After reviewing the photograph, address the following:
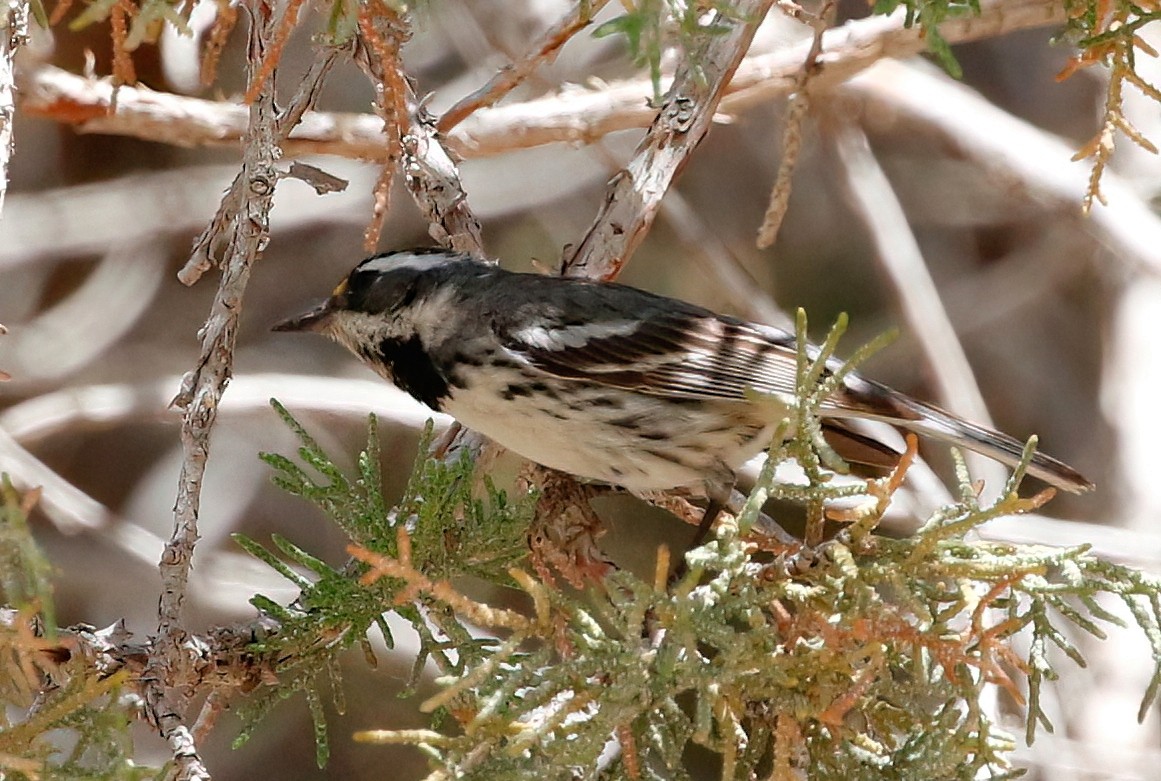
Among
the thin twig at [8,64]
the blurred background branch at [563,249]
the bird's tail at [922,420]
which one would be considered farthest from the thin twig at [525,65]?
the thin twig at [8,64]

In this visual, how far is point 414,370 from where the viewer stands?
9.12 feet

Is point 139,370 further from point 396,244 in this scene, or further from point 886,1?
point 886,1

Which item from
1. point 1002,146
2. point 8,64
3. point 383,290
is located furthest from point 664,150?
point 1002,146

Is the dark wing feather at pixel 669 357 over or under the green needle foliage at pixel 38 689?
over

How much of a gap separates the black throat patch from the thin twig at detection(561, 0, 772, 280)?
50 cm

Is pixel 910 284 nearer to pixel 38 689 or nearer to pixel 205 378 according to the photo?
pixel 205 378

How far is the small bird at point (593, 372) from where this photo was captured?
8.54ft

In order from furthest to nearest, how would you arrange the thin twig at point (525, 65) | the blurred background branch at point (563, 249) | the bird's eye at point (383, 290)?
1. the blurred background branch at point (563, 249)
2. the bird's eye at point (383, 290)
3. the thin twig at point (525, 65)

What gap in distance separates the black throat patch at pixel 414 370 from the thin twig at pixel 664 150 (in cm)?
50

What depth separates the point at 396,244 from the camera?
18.5 ft

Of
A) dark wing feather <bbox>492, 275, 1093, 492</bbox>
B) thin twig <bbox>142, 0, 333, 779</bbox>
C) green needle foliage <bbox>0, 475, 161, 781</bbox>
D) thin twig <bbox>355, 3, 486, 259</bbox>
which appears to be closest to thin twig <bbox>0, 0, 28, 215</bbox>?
thin twig <bbox>142, 0, 333, 779</bbox>

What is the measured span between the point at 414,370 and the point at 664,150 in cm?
75

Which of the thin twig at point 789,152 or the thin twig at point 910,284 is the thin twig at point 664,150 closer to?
the thin twig at point 789,152

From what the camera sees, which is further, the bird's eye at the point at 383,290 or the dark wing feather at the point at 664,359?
the bird's eye at the point at 383,290
